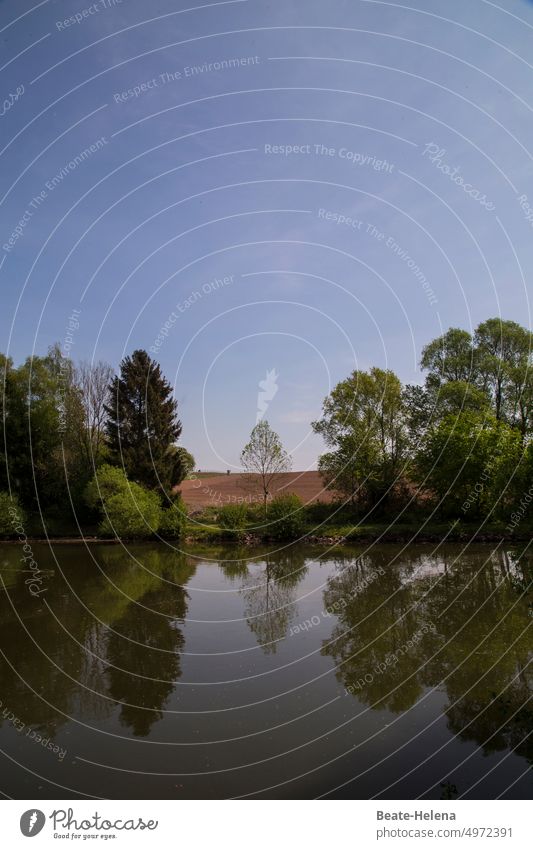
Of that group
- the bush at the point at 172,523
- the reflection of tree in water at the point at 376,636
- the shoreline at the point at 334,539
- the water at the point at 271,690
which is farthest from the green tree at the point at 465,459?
the bush at the point at 172,523

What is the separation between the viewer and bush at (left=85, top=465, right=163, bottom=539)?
33.7 meters

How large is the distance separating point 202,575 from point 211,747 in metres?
15.9

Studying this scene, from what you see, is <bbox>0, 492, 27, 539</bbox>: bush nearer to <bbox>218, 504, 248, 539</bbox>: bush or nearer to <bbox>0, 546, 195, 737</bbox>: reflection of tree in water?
<bbox>0, 546, 195, 737</bbox>: reflection of tree in water

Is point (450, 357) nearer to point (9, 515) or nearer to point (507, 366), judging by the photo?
point (507, 366)

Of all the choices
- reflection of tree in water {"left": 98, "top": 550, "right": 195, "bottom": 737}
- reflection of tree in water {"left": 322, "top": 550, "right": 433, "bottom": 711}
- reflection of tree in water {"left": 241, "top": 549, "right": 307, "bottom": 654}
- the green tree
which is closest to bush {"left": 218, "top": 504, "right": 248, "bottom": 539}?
reflection of tree in water {"left": 241, "top": 549, "right": 307, "bottom": 654}

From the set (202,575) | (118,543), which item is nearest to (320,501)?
(118,543)

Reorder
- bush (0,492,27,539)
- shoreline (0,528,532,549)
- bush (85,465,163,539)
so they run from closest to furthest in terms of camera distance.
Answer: shoreline (0,528,532,549)
bush (85,465,163,539)
bush (0,492,27,539)

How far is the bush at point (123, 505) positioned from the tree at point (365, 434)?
42.1 feet

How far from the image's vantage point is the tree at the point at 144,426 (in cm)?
3853

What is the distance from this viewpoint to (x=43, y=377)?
43.4m

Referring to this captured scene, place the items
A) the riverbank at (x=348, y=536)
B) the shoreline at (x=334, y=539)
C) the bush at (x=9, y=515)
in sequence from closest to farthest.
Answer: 1. the shoreline at (x=334, y=539)
2. the riverbank at (x=348, y=536)
3. the bush at (x=9, y=515)

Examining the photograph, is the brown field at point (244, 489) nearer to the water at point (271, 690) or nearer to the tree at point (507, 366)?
the tree at point (507, 366)

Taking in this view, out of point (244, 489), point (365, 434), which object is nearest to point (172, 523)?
point (244, 489)

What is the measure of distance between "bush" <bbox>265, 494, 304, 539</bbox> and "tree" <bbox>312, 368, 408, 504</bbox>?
5896 mm
